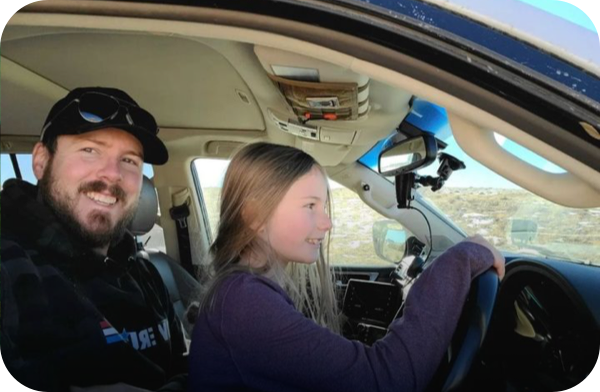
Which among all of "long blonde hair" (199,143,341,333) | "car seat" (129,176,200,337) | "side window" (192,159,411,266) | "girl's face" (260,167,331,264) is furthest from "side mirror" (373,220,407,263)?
"girl's face" (260,167,331,264)

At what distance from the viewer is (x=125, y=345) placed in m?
1.38

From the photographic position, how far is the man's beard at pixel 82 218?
1405mm

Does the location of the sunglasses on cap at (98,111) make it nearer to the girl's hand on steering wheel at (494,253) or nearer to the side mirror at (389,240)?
the girl's hand on steering wheel at (494,253)

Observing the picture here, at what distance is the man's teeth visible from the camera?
58.2 inches

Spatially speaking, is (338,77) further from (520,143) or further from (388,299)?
(388,299)

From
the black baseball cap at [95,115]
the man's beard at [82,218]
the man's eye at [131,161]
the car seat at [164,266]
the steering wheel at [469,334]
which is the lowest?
the car seat at [164,266]

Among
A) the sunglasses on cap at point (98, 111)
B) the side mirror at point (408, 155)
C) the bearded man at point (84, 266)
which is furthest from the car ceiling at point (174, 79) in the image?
the bearded man at point (84, 266)

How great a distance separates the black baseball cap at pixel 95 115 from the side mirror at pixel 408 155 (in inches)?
49.4

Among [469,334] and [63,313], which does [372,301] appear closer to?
[469,334]

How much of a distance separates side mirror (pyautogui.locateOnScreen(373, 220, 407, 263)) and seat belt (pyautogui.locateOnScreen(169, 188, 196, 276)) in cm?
151

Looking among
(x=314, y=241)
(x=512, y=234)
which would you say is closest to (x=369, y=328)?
(x=512, y=234)

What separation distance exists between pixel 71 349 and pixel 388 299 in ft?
4.67

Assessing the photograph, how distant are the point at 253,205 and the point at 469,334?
601 millimetres

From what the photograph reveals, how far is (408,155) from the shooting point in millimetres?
2301
